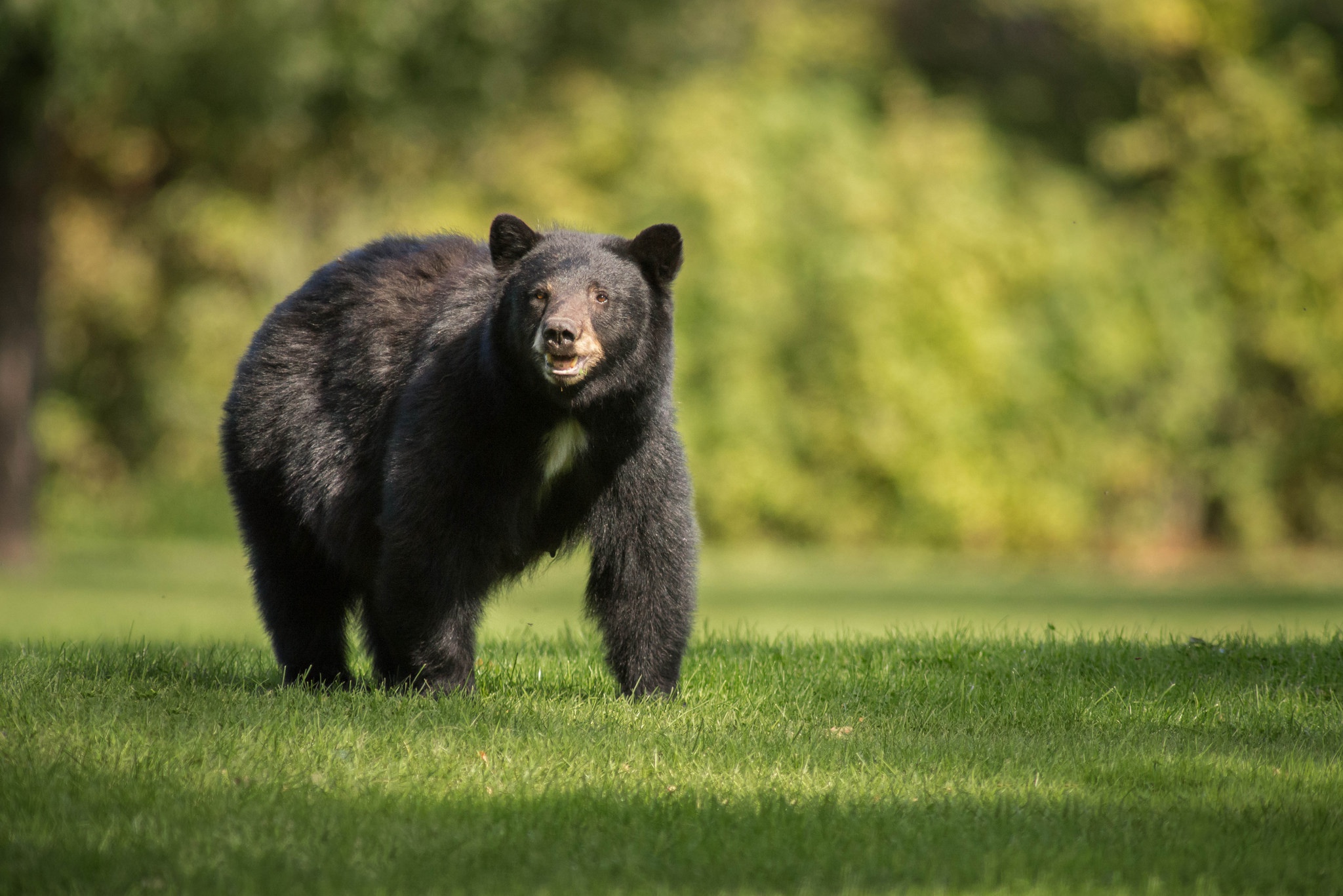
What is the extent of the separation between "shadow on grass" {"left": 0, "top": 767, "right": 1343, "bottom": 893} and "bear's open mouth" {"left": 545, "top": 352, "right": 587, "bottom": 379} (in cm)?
182

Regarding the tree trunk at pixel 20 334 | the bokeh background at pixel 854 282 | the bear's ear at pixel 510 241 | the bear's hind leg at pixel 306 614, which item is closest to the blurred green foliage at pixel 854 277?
the bokeh background at pixel 854 282

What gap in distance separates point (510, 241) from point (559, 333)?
73 cm

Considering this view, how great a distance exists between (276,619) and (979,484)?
62.6 ft

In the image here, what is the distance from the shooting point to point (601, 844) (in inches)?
173

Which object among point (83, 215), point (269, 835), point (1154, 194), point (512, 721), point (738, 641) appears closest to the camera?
point (269, 835)

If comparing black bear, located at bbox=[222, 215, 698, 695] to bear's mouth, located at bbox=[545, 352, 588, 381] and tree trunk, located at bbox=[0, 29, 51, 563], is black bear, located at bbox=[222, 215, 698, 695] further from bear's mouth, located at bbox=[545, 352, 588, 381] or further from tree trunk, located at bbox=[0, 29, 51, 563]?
tree trunk, located at bbox=[0, 29, 51, 563]

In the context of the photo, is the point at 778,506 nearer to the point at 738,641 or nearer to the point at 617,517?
the point at 738,641

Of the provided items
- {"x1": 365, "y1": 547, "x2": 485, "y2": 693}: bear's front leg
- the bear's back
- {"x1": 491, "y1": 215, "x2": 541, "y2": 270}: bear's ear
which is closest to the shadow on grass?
{"x1": 365, "y1": 547, "x2": 485, "y2": 693}: bear's front leg

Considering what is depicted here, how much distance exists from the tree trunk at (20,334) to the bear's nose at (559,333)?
52.1ft

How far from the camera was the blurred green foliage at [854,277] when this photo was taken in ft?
82.1

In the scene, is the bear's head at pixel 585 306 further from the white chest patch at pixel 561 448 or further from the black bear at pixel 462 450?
the white chest patch at pixel 561 448

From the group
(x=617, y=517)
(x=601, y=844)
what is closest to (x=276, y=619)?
(x=617, y=517)

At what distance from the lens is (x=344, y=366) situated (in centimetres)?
694

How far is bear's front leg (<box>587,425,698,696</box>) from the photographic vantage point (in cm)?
649
